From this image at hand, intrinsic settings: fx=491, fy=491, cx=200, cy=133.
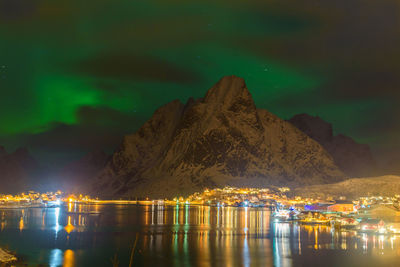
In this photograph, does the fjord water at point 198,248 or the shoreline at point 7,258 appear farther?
the fjord water at point 198,248

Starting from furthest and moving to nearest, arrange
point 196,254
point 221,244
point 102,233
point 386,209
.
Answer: point 386,209 < point 102,233 < point 221,244 < point 196,254

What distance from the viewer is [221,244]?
247 feet

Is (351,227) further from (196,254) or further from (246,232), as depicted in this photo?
(196,254)

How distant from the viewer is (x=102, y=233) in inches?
3585

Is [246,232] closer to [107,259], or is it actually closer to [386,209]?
[107,259]

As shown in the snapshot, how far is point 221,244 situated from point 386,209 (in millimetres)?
73301

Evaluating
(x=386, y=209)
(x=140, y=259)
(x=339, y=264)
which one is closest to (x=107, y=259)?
(x=140, y=259)

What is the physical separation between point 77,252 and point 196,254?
15.9 meters

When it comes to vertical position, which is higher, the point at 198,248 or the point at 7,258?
the point at 198,248

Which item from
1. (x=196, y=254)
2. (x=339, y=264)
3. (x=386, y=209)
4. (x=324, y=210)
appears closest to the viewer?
(x=339, y=264)

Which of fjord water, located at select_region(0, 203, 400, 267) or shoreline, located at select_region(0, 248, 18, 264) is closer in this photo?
shoreline, located at select_region(0, 248, 18, 264)

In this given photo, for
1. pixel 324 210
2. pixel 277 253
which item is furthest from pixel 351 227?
pixel 324 210

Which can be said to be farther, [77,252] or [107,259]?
[77,252]

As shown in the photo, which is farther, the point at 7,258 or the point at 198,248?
the point at 198,248
